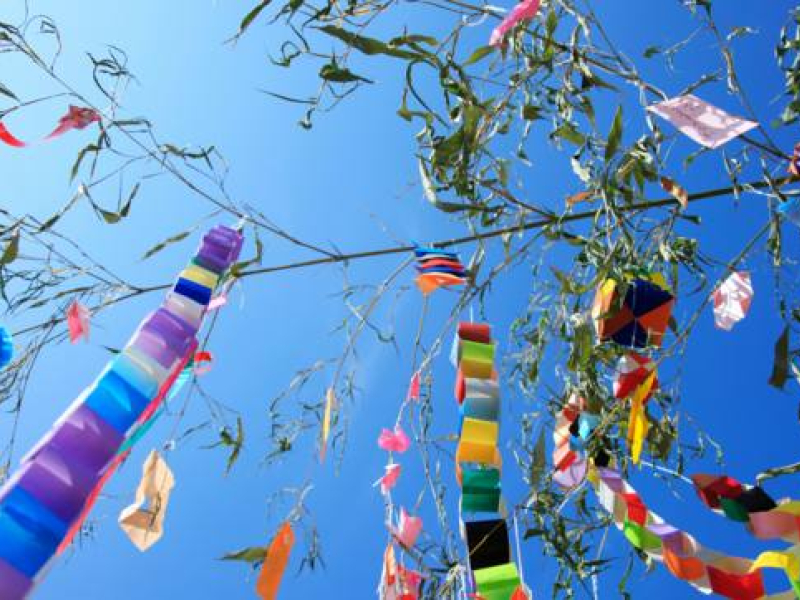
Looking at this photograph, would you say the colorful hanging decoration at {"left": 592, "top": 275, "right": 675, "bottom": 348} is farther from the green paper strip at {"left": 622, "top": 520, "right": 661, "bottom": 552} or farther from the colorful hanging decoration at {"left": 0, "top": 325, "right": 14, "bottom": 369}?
the colorful hanging decoration at {"left": 0, "top": 325, "right": 14, "bottom": 369}

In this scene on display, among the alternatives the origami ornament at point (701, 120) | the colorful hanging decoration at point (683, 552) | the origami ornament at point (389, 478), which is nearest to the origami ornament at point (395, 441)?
the origami ornament at point (389, 478)

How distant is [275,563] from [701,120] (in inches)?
37.2

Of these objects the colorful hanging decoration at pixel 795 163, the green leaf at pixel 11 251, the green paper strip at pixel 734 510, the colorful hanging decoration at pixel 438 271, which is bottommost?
the green paper strip at pixel 734 510

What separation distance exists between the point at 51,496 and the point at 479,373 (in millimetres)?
719

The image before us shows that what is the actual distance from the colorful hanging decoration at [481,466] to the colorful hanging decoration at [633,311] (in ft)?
0.71

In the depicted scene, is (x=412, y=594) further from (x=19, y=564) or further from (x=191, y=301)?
(x=19, y=564)

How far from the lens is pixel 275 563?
1.23 metres

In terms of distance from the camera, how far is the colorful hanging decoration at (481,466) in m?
1.08

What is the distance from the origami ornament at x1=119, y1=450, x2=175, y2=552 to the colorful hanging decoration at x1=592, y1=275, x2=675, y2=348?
0.75 metres

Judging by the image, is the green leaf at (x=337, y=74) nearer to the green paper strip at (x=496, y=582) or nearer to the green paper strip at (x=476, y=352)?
the green paper strip at (x=476, y=352)

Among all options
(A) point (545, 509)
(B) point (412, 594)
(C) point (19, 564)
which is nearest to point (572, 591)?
(A) point (545, 509)

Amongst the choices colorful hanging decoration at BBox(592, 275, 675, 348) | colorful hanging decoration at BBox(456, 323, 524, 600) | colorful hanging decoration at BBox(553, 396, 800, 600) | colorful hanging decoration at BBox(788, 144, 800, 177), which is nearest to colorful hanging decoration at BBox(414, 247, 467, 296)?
colorful hanging decoration at BBox(456, 323, 524, 600)

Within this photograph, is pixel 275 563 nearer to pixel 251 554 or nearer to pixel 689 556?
pixel 251 554

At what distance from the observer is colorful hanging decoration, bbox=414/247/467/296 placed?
1.42m
